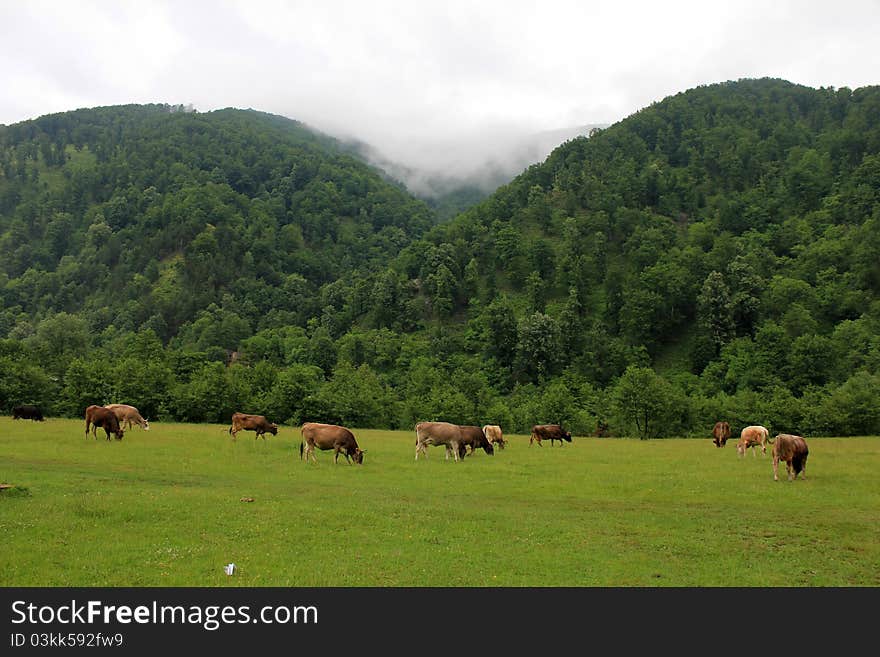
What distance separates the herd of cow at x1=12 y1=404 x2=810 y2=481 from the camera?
86.8ft

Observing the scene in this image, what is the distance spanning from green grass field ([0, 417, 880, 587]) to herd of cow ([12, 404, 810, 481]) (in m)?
1.13

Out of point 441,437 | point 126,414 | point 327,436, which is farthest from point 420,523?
point 126,414

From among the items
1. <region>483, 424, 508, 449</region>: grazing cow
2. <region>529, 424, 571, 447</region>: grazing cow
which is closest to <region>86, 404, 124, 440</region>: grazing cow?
<region>483, 424, 508, 449</region>: grazing cow

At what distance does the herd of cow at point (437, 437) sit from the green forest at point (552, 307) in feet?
70.7

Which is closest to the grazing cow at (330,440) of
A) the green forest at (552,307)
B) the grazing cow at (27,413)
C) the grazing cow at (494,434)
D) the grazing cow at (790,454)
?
the grazing cow at (494,434)

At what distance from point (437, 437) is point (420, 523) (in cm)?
1683

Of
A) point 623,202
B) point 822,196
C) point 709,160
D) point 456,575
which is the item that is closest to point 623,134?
point 709,160

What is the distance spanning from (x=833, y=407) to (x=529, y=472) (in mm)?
51676

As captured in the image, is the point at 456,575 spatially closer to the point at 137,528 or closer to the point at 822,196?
the point at 137,528

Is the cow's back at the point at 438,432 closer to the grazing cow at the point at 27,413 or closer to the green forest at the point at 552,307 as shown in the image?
the green forest at the point at 552,307

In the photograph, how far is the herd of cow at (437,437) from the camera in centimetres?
2647

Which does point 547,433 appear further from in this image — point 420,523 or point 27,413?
point 27,413

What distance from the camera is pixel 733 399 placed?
7725 centimetres

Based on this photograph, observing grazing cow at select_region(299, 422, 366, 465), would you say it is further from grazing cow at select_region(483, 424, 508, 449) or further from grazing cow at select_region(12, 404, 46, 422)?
grazing cow at select_region(12, 404, 46, 422)
